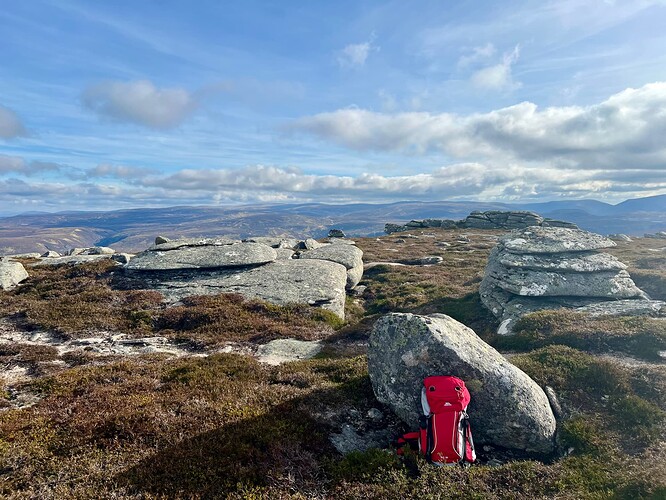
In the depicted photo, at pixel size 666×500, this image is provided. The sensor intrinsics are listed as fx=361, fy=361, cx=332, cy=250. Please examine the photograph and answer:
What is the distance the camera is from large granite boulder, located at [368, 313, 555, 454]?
1057 centimetres

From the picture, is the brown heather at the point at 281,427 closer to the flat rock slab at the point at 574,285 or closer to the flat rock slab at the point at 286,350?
the flat rock slab at the point at 286,350

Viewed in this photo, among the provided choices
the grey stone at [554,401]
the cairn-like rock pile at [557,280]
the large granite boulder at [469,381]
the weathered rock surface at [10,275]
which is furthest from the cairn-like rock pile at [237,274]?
the grey stone at [554,401]

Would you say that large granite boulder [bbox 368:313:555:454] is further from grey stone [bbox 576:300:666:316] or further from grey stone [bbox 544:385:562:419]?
grey stone [bbox 576:300:666:316]

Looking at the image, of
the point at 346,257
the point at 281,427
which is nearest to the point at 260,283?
the point at 346,257

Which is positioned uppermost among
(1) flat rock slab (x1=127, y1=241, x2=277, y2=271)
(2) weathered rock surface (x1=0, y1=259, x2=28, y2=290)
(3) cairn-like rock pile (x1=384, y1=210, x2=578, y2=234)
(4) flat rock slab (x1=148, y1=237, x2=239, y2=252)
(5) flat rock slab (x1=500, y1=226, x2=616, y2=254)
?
(5) flat rock slab (x1=500, y1=226, x2=616, y2=254)

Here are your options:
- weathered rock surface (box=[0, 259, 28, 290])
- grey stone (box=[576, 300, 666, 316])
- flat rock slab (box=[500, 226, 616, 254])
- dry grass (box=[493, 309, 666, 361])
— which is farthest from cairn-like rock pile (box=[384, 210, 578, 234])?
weathered rock surface (box=[0, 259, 28, 290])

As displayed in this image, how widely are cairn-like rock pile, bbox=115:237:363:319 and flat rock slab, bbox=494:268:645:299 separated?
12306 mm

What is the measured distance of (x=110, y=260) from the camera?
3319 cm

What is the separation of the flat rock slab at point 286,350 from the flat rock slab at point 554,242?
17425 millimetres

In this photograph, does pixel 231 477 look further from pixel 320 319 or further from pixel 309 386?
pixel 320 319

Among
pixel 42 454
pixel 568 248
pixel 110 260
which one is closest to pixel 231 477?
pixel 42 454

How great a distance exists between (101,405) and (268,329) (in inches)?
415

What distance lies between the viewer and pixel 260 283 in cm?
2770

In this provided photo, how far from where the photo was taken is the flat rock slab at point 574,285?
2272 centimetres
